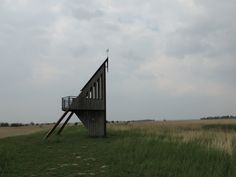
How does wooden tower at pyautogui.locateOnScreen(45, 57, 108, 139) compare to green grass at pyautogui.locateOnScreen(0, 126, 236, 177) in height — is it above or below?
above

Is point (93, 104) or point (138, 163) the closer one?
point (138, 163)

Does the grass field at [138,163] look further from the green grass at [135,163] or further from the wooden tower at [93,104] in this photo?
the wooden tower at [93,104]

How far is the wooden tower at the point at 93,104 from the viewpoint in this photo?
33.8 m

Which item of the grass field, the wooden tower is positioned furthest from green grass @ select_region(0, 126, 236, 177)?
the wooden tower

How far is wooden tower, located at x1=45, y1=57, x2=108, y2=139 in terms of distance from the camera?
111 ft

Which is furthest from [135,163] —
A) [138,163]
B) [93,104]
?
[93,104]

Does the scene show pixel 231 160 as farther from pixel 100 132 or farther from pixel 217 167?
pixel 100 132

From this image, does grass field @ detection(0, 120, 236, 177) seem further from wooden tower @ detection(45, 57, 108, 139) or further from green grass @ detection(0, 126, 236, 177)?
wooden tower @ detection(45, 57, 108, 139)

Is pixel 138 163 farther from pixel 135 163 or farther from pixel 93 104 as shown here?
pixel 93 104

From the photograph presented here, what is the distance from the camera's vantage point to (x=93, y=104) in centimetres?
3441

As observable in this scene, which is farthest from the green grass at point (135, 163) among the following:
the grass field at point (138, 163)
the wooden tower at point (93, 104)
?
the wooden tower at point (93, 104)

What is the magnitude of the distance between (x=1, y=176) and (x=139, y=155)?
5882 millimetres

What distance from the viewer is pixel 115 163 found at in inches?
602

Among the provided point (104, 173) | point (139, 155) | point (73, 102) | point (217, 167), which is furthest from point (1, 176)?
point (73, 102)
